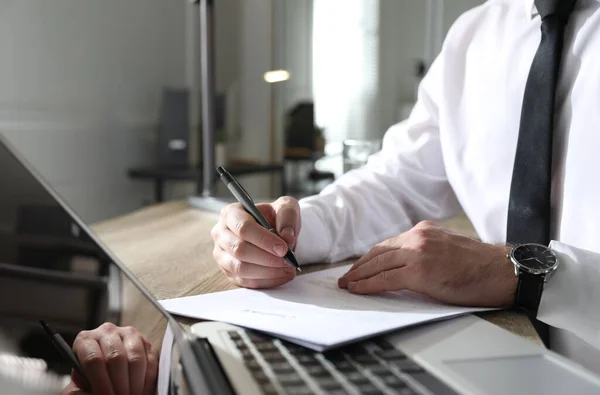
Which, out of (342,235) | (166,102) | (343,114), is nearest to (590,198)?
(342,235)

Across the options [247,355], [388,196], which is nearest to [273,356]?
[247,355]

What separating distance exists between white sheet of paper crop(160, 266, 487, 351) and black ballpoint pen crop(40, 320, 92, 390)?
18cm

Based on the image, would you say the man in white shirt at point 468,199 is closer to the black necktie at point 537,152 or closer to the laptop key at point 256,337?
the black necktie at point 537,152

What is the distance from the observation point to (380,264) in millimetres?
686

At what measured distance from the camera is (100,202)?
2.27m

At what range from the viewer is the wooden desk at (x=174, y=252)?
28.2 inches

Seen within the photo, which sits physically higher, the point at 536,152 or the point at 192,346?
the point at 536,152

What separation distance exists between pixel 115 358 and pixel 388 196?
749mm

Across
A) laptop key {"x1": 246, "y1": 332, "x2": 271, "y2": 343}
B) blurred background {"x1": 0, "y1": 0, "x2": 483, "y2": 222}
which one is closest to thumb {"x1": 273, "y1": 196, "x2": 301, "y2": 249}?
laptop key {"x1": 246, "y1": 332, "x2": 271, "y2": 343}

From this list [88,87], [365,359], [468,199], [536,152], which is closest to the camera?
[365,359]

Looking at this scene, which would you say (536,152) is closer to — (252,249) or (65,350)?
(252,249)

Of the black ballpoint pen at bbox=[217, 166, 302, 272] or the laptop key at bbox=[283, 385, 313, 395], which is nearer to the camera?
the laptop key at bbox=[283, 385, 313, 395]

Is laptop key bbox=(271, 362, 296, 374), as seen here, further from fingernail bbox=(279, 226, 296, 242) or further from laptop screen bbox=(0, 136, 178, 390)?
fingernail bbox=(279, 226, 296, 242)

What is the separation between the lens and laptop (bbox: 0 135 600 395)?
1.32 feet
